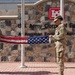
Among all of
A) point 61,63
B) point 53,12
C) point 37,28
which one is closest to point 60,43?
point 61,63

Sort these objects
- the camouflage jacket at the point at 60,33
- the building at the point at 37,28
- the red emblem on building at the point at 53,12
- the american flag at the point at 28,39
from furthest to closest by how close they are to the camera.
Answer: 1. the building at the point at 37,28
2. the red emblem on building at the point at 53,12
3. the american flag at the point at 28,39
4. the camouflage jacket at the point at 60,33

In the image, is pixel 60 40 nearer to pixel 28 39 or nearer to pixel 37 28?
pixel 28 39

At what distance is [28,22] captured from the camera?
1572cm

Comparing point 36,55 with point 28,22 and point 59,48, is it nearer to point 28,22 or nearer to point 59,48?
point 28,22

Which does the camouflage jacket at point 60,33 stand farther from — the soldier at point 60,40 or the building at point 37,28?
the building at point 37,28

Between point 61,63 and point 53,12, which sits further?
point 53,12

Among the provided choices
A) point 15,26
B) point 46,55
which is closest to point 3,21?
point 15,26

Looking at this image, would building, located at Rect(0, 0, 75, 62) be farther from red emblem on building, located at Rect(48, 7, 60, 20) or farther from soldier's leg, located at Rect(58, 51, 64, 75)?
soldier's leg, located at Rect(58, 51, 64, 75)

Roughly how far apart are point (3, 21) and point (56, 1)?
3085mm

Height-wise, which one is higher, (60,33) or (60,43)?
(60,33)

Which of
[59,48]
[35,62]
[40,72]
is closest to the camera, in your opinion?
[59,48]

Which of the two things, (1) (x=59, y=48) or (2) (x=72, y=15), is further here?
(2) (x=72, y=15)

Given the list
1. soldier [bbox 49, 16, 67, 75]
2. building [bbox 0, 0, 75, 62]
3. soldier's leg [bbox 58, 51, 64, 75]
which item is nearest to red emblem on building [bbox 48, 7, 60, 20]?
building [bbox 0, 0, 75, 62]

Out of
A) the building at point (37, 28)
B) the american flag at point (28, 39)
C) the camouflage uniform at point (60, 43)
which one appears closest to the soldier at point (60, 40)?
the camouflage uniform at point (60, 43)
